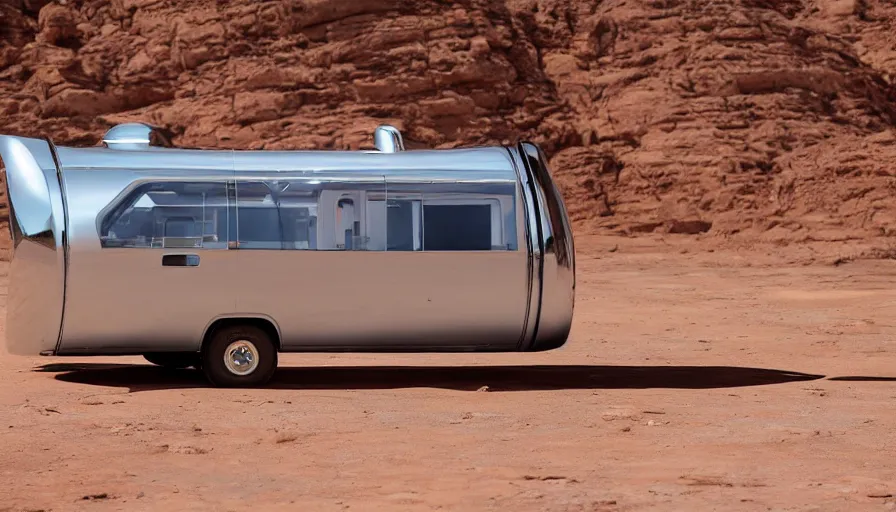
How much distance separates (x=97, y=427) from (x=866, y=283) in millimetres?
20924

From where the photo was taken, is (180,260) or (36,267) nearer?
(36,267)

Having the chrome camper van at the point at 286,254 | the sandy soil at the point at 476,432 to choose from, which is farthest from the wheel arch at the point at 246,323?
the sandy soil at the point at 476,432

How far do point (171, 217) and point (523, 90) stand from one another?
94.6 ft

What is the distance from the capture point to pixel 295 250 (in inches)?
471

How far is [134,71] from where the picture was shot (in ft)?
130

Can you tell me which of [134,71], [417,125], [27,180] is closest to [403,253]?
[27,180]

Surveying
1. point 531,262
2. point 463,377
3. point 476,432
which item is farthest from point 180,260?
point 476,432

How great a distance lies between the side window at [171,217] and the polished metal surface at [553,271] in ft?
9.07

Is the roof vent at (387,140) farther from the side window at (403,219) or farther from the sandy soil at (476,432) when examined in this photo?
the sandy soil at (476,432)

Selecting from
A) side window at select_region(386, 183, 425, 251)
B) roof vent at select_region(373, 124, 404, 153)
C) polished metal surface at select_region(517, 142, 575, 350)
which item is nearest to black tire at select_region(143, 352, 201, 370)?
side window at select_region(386, 183, 425, 251)

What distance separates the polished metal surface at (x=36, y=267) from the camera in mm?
11570

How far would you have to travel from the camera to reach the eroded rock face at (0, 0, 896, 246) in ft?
120

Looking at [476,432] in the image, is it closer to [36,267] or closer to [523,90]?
Result: [36,267]

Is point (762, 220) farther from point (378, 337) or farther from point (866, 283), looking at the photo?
point (378, 337)
